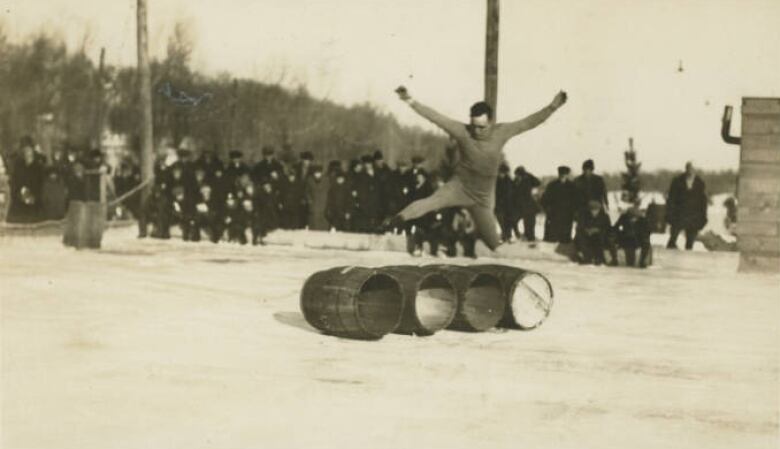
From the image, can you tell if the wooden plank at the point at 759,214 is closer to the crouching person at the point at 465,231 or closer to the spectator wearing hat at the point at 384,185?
the crouching person at the point at 465,231

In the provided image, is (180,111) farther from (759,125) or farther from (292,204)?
(759,125)


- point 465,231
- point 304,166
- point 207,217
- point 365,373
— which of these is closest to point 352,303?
point 365,373

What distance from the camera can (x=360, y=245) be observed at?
17734 millimetres

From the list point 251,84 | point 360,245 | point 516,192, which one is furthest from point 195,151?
point 516,192

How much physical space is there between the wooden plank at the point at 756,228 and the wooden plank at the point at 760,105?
4.25ft

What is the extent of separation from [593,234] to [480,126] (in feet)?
10.4

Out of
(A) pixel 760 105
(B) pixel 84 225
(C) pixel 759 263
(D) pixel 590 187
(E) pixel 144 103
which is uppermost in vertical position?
(E) pixel 144 103

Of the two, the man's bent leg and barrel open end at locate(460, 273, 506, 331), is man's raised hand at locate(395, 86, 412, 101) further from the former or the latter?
barrel open end at locate(460, 273, 506, 331)

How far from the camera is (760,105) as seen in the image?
1412cm

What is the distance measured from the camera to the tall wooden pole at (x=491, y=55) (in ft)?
51.7

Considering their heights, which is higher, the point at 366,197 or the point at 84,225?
the point at 366,197

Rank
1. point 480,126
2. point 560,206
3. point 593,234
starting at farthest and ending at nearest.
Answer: point 560,206 < point 593,234 < point 480,126

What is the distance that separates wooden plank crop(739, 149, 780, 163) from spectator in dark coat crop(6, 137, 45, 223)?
37.5 feet

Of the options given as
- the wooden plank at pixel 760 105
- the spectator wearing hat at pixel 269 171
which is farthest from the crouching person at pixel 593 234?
the spectator wearing hat at pixel 269 171
